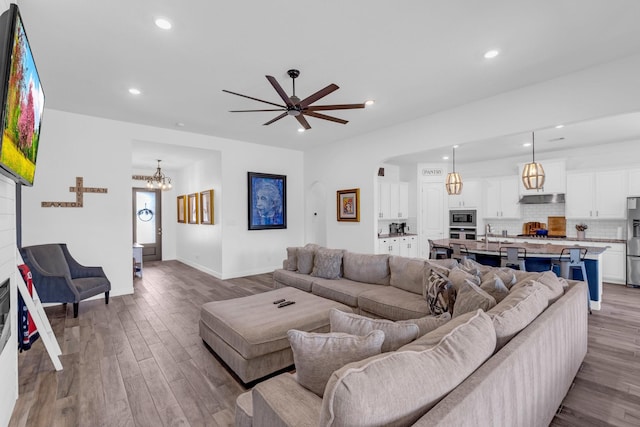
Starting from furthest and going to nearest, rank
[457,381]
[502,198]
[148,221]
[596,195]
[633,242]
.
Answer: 1. [148,221]
2. [502,198]
3. [596,195]
4. [633,242]
5. [457,381]

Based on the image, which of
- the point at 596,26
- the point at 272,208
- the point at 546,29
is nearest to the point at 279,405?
the point at 546,29

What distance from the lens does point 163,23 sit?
2.44m

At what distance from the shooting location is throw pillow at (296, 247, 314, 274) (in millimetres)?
4426

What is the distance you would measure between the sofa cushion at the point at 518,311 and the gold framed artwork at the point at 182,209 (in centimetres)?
780

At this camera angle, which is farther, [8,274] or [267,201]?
[267,201]

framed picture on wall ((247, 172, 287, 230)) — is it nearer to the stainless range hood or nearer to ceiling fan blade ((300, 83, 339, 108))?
ceiling fan blade ((300, 83, 339, 108))

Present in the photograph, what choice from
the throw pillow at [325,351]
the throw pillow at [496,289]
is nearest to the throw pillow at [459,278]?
the throw pillow at [496,289]

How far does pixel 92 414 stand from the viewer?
6.61ft

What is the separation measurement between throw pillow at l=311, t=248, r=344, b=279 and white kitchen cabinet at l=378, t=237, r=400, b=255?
2.28 meters

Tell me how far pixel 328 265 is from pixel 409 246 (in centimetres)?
370

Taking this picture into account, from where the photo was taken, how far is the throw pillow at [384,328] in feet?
4.41

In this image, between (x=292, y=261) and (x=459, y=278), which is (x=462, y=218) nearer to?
(x=292, y=261)

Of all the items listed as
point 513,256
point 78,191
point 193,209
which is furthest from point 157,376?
point 193,209

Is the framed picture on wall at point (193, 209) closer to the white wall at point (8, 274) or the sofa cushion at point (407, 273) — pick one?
the white wall at point (8, 274)
